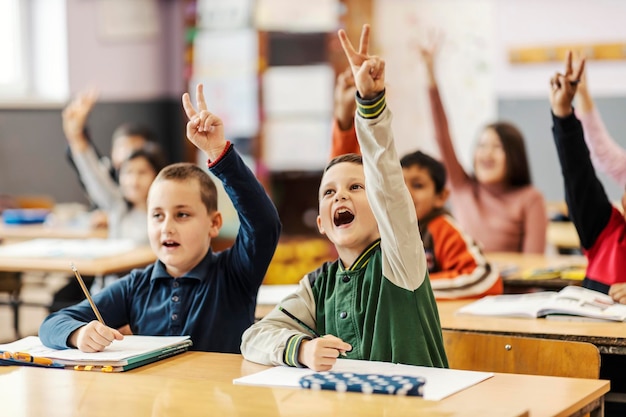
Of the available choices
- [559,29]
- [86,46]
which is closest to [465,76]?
[559,29]

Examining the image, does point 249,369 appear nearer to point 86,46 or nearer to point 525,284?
point 525,284

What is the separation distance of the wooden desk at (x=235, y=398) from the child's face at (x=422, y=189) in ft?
4.88

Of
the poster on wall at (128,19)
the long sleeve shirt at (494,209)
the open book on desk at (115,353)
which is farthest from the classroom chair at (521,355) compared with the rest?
the poster on wall at (128,19)

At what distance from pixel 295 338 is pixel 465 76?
4.67 meters

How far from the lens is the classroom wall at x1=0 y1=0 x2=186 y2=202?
252 inches

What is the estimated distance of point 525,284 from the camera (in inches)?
132

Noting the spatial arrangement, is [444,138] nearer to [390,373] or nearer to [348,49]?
[348,49]

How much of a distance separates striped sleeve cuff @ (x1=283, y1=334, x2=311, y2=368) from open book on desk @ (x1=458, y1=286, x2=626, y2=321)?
90 centimetres

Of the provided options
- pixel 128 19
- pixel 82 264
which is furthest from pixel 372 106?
pixel 128 19

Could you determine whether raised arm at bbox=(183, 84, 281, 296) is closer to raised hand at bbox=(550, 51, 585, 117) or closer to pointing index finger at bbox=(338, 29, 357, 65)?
pointing index finger at bbox=(338, 29, 357, 65)

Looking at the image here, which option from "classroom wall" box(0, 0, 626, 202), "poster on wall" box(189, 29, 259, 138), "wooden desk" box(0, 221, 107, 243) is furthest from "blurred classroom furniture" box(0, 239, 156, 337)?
"poster on wall" box(189, 29, 259, 138)

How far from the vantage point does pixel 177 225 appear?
7.79ft

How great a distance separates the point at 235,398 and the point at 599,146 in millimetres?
2156

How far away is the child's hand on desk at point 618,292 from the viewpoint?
2.58 m
